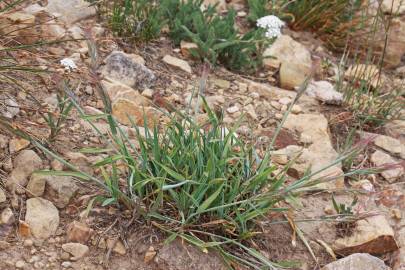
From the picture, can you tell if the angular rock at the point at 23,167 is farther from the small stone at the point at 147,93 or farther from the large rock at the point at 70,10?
the large rock at the point at 70,10

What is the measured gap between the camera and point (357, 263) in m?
2.49

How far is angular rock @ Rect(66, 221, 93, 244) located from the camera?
7.89ft

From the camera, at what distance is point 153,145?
251cm

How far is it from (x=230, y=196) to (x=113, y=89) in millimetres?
1024

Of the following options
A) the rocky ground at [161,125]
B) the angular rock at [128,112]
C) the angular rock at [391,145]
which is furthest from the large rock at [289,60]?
the angular rock at [128,112]

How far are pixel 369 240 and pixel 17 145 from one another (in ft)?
5.11

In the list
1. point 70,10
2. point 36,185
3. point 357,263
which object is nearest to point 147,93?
point 70,10

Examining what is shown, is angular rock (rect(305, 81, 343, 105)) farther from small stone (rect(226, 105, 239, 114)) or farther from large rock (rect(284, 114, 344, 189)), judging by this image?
small stone (rect(226, 105, 239, 114))

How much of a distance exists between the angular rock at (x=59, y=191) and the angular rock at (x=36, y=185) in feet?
0.07

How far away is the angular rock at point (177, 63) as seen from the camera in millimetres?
3555

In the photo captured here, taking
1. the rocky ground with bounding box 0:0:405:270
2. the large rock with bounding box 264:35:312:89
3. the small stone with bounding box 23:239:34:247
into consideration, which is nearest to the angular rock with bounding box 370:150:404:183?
the rocky ground with bounding box 0:0:405:270

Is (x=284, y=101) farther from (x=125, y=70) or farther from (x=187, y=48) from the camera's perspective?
(x=125, y=70)

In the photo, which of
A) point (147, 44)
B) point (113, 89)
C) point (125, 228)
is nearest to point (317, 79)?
point (147, 44)

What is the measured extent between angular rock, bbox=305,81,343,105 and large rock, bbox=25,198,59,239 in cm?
181
